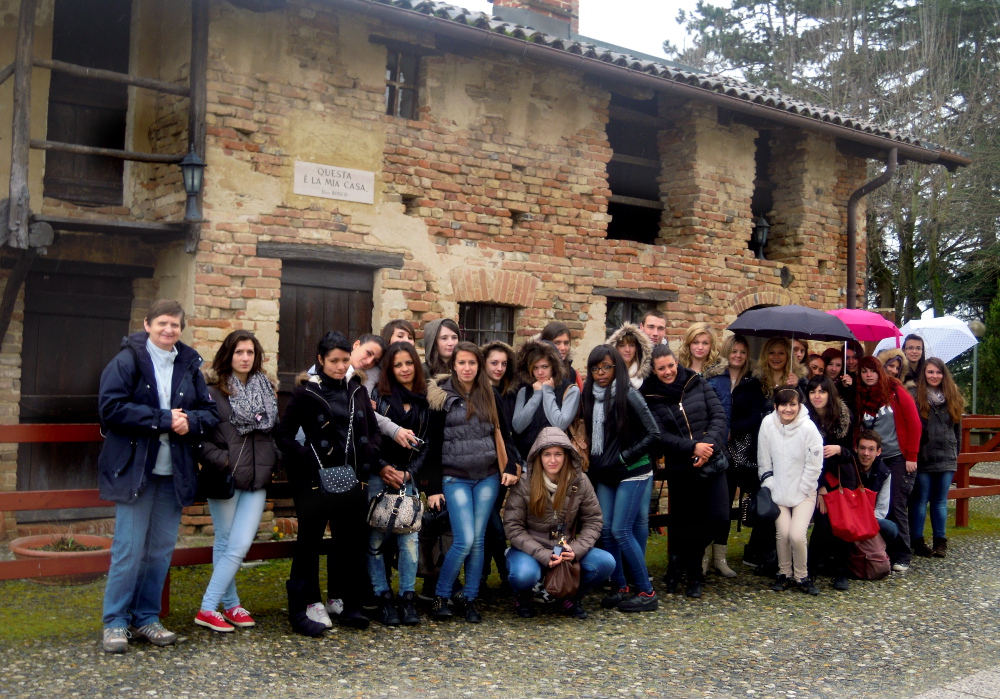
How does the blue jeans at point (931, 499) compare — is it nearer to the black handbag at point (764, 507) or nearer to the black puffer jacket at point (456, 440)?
the black handbag at point (764, 507)

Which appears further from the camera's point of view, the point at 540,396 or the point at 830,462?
the point at 830,462

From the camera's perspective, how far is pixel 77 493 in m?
5.21

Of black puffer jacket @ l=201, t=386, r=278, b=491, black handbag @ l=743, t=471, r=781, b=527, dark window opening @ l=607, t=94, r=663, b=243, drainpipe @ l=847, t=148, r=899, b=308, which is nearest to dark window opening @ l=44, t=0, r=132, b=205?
black puffer jacket @ l=201, t=386, r=278, b=491

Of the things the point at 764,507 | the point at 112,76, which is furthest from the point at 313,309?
the point at 764,507

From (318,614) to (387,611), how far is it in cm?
39

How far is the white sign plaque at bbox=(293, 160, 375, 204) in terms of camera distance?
8492 millimetres

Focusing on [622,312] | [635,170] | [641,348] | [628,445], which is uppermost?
[635,170]

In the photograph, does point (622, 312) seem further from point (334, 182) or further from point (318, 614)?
point (318, 614)

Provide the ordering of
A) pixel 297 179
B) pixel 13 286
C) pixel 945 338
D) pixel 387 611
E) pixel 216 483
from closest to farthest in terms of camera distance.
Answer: pixel 216 483
pixel 387 611
pixel 13 286
pixel 297 179
pixel 945 338

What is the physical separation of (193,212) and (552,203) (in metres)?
3.76

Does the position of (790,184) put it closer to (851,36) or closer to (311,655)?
(311,655)

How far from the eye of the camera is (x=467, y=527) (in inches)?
223

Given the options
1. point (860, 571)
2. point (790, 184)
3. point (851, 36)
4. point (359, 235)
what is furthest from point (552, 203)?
point (851, 36)

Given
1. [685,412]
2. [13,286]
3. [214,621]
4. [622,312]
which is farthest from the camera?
[622,312]
